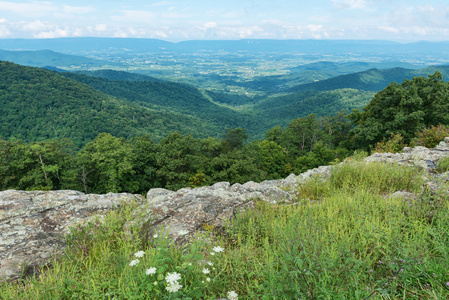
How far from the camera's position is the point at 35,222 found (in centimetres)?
446

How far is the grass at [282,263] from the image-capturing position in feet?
6.91

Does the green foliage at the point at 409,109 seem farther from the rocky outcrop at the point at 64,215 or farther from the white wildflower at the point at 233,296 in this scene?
the white wildflower at the point at 233,296

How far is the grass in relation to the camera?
2107mm

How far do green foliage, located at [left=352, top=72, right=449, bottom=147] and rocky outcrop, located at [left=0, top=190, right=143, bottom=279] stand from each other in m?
22.9

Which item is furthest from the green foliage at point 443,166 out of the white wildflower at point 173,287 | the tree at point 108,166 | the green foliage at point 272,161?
the green foliage at point 272,161

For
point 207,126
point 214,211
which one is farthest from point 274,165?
point 207,126

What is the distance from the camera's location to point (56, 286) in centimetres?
238

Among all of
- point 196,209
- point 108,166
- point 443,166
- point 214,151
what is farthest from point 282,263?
point 214,151

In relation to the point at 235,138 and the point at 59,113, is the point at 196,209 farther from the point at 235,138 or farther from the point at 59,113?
the point at 59,113

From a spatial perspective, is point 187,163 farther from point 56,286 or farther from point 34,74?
point 34,74

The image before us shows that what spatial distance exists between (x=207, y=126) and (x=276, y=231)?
144 m

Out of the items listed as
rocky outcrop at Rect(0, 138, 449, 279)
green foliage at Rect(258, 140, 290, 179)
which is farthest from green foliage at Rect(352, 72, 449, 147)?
rocky outcrop at Rect(0, 138, 449, 279)

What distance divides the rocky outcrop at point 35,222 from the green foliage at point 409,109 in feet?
75.1

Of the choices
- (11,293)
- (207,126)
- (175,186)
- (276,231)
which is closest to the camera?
(11,293)
